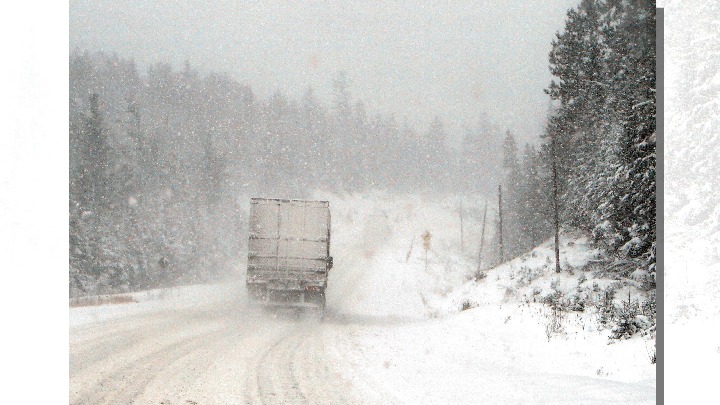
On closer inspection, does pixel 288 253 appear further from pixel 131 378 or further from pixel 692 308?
pixel 692 308

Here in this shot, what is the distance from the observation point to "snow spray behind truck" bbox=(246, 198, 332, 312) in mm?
19391

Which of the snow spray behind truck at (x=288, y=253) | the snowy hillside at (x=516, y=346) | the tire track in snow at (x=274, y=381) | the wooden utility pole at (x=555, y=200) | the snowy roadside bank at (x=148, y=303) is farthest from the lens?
the wooden utility pole at (x=555, y=200)

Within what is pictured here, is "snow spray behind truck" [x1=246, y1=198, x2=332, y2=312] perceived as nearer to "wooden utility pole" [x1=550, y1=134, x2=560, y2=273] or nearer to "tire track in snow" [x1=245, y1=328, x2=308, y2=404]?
"tire track in snow" [x1=245, y1=328, x2=308, y2=404]

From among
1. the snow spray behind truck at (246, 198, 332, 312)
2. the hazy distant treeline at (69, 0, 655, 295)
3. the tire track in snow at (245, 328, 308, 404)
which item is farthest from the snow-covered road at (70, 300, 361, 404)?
the hazy distant treeline at (69, 0, 655, 295)

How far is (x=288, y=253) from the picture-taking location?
19641 mm

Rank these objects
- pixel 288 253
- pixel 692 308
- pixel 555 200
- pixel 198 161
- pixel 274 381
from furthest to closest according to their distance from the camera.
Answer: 1. pixel 198 161
2. pixel 555 200
3. pixel 692 308
4. pixel 288 253
5. pixel 274 381

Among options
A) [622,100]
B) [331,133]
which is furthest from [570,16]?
[331,133]

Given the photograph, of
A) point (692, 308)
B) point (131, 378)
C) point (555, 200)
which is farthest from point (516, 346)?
point (555, 200)

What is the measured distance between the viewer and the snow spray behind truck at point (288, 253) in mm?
19391

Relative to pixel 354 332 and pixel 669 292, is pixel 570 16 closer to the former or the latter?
pixel 669 292

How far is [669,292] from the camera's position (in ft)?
93.9

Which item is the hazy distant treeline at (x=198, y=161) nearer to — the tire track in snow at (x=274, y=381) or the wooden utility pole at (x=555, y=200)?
the tire track in snow at (x=274, y=381)

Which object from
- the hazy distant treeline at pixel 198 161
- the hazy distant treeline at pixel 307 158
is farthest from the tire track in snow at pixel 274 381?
the hazy distant treeline at pixel 198 161

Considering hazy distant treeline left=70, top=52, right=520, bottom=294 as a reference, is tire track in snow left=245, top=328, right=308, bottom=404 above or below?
below
